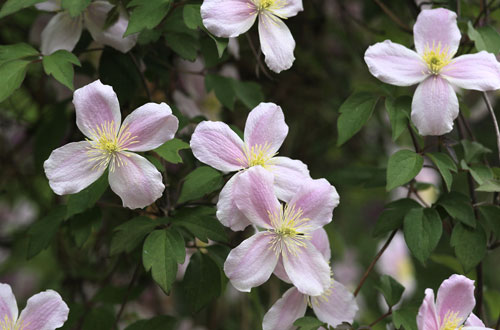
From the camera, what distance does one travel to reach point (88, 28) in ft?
2.95

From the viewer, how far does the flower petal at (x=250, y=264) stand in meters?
0.75

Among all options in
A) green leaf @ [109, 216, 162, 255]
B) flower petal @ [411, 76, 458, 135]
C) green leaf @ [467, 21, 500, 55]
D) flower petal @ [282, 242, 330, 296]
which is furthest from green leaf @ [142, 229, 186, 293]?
green leaf @ [467, 21, 500, 55]

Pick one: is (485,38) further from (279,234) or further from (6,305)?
(6,305)

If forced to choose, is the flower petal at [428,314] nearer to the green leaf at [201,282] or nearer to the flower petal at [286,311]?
the flower petal at [286,311]

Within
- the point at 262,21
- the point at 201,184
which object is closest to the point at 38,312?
the point at 201,184

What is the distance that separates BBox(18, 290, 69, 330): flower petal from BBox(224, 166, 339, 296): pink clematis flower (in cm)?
21

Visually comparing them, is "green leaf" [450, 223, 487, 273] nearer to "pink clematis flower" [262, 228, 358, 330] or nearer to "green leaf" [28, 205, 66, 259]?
"pink clematis flower" [262, 228, 358, 330]

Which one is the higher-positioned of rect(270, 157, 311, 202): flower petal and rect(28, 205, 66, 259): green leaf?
rect(270, 157, 311, 202): flower petal

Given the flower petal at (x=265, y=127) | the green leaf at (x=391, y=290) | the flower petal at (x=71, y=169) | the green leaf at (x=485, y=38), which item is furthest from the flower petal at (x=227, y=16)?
the green leaf at (x=391, y=290)

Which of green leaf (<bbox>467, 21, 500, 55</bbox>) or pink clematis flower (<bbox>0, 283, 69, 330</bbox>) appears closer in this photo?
pink clematis flower (<bbox>0, 283, 69, 330</bbox>)

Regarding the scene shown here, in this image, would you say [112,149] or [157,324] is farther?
[157,324]

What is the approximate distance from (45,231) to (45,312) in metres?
0.19

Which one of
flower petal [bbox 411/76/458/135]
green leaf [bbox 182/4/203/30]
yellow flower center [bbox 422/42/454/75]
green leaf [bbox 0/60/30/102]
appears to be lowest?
flower petal [bbox 411/76/458/135]

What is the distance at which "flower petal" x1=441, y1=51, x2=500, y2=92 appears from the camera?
0.81 meters
